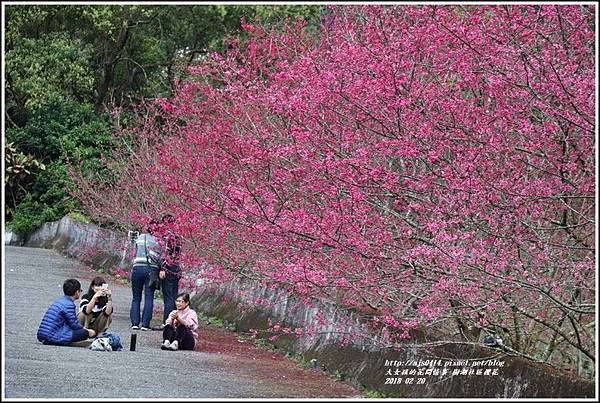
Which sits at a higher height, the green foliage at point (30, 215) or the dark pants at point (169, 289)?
the green foliage at point (30, 215)

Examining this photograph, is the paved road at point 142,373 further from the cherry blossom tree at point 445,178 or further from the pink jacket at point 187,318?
Answer: the cherry blossom tree at point 445,178

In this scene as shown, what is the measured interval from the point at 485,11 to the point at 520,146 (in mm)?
2080

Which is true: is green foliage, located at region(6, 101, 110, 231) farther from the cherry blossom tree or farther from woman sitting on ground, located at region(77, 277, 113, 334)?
the cherry blossom tree

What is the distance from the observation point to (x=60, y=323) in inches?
479

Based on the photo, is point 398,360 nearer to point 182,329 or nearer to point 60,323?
point 182,329

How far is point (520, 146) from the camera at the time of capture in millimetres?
8547

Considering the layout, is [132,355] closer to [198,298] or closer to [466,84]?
[466,84]

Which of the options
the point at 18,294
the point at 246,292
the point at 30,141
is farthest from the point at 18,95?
the point at 246,292

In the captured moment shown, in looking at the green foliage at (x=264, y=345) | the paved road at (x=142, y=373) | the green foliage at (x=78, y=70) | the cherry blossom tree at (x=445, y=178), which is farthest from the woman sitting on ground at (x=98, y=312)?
the green foliage at (x=78, y=70)

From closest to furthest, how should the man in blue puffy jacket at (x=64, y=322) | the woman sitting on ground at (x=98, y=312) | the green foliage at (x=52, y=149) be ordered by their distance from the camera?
the man in blue puffy jacket at (x=64, y=322), the woman sitting on ground at (x=98, y=312), the green foliage at (x=52, y=149)

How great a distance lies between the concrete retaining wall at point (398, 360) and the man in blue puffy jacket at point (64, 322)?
229cm

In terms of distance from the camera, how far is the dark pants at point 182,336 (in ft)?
42.2

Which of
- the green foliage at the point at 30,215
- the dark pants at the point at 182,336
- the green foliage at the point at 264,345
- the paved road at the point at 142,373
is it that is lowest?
the paved road at the point at 142,373

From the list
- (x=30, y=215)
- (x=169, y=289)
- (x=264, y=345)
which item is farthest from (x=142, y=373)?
(x=30, y=215)
